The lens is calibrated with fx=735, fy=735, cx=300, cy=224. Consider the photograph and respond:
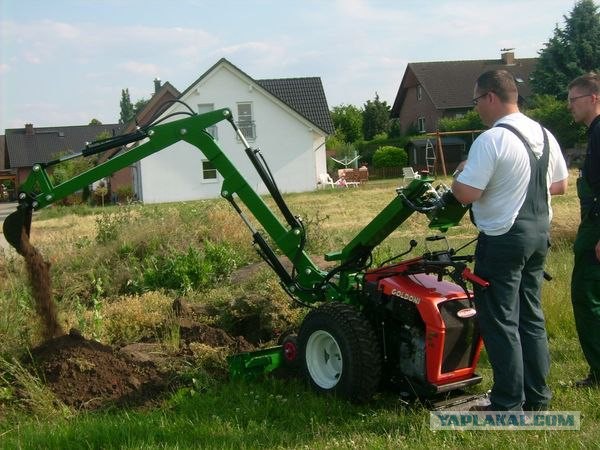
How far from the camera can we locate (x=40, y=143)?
73.2m

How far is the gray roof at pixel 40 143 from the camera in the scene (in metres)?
69.8

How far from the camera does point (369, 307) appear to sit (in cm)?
545

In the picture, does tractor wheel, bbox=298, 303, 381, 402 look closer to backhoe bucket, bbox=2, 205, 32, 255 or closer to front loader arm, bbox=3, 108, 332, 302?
front loader arm, bbox=3, 108, 332, 302

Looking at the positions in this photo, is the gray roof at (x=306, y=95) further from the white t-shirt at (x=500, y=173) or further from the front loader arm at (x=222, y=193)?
the white t-shirt at (x=500, y=173)

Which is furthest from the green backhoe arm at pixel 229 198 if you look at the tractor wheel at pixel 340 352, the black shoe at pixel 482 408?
the black shoe at pixel 482 408

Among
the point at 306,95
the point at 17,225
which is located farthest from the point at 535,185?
the point at 306,95

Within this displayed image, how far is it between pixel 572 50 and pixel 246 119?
20.2m

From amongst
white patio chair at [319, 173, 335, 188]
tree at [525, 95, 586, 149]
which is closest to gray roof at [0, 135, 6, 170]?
white patio chair at [319, 173, 335, 188]

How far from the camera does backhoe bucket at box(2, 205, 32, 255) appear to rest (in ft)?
19.9

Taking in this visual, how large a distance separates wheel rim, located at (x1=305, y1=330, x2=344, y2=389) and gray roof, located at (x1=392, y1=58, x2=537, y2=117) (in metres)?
49.7

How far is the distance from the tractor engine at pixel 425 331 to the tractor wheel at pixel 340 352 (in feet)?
0.49

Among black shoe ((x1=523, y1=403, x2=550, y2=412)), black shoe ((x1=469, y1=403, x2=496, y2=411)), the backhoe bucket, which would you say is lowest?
black shoe ((x1=523, y1=403, x2=550, y2=412))

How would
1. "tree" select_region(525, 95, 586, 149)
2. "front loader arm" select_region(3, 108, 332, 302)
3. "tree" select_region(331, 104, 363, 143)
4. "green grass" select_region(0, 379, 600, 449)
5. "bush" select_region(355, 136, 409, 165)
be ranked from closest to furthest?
"green grass" select_region(0, 379, 600, 449)
"front loader arm" select_region(3, 108, 332, 302)
"tree" select_region(525, 95, 586, 149)
"bush" select_region(355, 136, 409, 165)
"tree" select_region(331, 104, 363, 143)

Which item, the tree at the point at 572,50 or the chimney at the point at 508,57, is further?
the chimney at the point at 508,57
